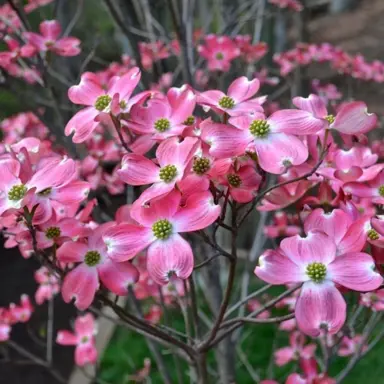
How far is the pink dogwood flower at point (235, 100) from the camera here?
0.62 meters

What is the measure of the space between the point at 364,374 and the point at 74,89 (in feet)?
4.59

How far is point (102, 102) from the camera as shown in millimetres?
648

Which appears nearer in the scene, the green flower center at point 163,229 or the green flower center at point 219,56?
the green flower center at point 163,229

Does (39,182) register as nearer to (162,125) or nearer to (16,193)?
(16,193)

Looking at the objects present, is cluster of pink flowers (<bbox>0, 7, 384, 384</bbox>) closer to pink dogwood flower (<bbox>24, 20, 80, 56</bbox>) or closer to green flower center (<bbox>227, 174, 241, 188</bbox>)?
green flower center (<bbox>227, 174, 241, 188</bbox>)

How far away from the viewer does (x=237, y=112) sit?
2.03 ft

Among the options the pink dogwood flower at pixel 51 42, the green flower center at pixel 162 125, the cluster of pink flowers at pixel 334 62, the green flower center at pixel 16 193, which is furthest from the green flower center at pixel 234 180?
the cluster of pink flowers at pixel 334 62

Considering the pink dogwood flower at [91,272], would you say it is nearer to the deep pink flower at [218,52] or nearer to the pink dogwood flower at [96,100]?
the pink dogwood flower at [96,100]

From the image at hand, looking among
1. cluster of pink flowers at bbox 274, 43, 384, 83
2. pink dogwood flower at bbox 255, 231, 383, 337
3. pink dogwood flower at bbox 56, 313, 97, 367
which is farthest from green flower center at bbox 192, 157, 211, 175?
cluster of pink flowers at bbox 274, 43, 384, 83

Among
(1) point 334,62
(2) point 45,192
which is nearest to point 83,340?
(2) point 45,192

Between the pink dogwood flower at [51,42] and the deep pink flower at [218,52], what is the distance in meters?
0.55

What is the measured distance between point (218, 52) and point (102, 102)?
911mm

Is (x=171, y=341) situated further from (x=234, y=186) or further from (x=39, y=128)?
(x=39, y=128)

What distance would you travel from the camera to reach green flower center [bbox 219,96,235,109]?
2.08ft
